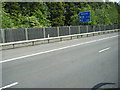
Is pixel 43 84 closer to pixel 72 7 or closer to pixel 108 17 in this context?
pixel 108 17

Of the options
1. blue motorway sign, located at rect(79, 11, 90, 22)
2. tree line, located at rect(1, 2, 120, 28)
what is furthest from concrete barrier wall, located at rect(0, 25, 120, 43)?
tree line, located at rect(1, 2, 120, 28)

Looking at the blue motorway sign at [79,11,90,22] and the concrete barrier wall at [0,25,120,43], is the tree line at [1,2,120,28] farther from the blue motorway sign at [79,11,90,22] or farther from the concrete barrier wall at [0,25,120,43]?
the concrete barrier wall at [0,25,120,43]

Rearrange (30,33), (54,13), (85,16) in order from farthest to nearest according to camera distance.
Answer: (54,13), (85,16), (30,33)

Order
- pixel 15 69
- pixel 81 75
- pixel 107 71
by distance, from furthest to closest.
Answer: pixel 15 69, pixel 107 71, pixel 81 75

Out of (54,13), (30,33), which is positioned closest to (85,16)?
(30,33)

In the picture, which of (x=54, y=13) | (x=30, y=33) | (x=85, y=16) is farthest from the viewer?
(x=54, y=13)

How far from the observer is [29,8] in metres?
45.5

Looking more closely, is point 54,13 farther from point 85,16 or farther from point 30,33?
point 30,33

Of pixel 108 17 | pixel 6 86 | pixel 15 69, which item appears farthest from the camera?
pixel 108 17

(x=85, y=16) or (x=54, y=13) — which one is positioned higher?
(x=54, y=13)

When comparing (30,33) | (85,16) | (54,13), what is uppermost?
(54,13)

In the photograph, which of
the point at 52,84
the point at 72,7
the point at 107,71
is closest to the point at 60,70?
the point at 52,84

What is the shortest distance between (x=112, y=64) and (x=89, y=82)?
2722 millimetres

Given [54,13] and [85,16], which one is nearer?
[85,16]
